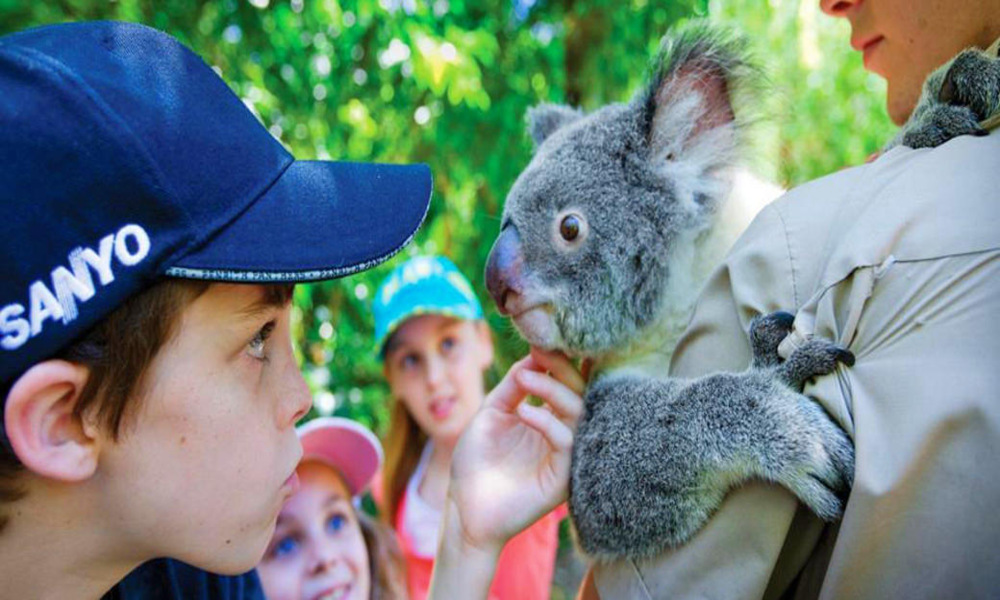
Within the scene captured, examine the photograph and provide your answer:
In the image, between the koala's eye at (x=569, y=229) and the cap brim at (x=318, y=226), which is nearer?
the cap brim at (x=318, y=226)

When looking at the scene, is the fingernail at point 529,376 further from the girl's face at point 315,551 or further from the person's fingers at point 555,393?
the girl's face at point 315,551

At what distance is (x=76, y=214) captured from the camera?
960 mm

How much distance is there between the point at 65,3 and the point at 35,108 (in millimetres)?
2338

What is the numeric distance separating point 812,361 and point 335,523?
1658mm

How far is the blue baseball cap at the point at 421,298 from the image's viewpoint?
2.99 metres

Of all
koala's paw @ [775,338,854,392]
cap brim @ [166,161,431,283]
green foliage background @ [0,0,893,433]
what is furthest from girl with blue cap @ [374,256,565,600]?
koala's paw @ [775,338,854,392]

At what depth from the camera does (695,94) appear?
158cm

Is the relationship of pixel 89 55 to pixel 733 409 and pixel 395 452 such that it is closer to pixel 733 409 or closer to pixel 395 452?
pixel 733 409

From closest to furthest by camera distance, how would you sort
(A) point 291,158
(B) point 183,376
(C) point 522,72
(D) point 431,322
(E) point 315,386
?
1. (B) point 183,376
2. (A) point 291,158
3. (D) point 431,322
4. (C) point 522,72
5. (E) point 315,386

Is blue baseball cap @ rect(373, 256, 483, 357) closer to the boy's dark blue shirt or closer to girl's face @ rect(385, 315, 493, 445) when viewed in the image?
girl's face @ rect(385, 315, 493, 445)

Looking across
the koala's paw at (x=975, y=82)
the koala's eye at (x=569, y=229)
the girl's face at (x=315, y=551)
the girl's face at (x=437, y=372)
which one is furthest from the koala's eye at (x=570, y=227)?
the girl's face at (x=437, y=372)

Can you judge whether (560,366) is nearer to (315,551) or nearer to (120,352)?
(120,352)

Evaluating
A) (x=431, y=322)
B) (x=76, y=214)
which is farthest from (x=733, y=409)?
(x=431, y=322)

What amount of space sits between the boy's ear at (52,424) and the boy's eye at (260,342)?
235mm
